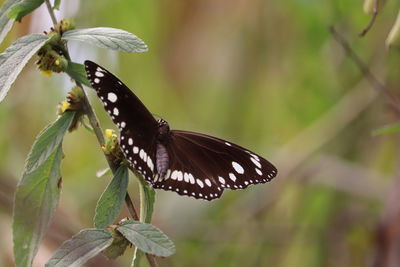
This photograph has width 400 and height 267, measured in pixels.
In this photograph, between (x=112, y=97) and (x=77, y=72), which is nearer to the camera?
(x=77, y=72)

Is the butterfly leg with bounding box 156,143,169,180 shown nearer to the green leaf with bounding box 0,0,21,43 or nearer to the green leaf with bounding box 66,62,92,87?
the green leaf with bounding box 66,62,92,87

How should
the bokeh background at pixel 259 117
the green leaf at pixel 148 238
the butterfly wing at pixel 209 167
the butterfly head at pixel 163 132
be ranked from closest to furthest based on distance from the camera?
1. the green leaf at pixel 148 238
2. the butterfly wing at pixel 209 167
3. the butterfly head at pixel 163 132
4. the bokeh background at pixel 259 117

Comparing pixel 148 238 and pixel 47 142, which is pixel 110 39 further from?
pixel 148 238

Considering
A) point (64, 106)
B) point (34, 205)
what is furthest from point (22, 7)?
point (34, 205)

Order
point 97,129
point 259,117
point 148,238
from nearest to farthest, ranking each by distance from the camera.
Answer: point 148,238 < point 97,129 < point 259,117

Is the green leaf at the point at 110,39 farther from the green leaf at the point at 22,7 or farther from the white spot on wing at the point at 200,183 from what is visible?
the white spot on wing at the point at 200,183

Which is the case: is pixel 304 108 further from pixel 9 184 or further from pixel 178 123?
pixel 9 184

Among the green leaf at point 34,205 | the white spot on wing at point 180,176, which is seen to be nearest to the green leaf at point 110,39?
the green leaf at point 34,205
